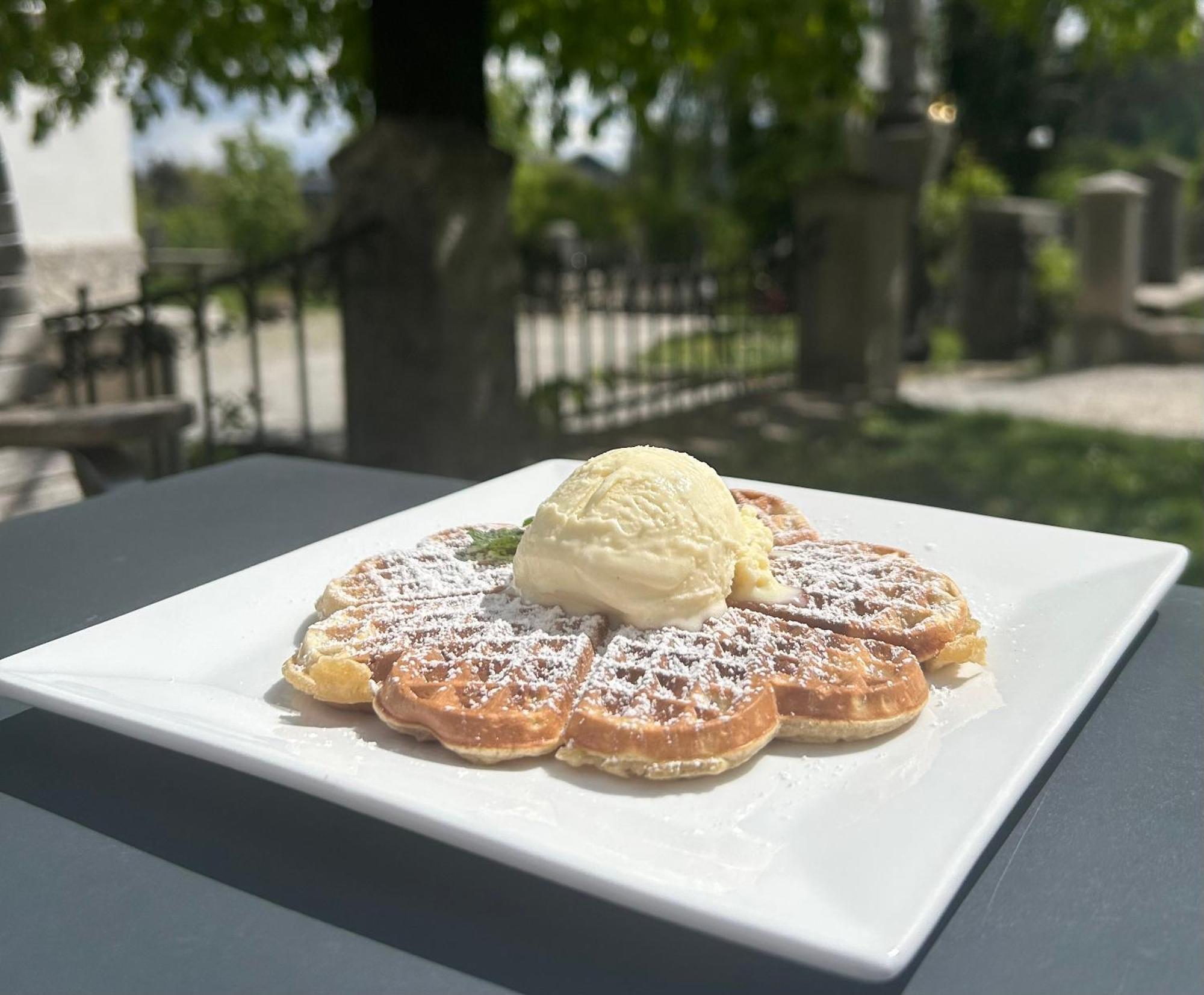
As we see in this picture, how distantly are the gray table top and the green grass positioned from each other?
523 centimetres

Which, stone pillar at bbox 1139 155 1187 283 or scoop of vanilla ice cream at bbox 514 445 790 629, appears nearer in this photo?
scoop of vanilla ice cream at bbox 514 445 790 629

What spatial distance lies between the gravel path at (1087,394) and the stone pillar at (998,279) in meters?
0.46

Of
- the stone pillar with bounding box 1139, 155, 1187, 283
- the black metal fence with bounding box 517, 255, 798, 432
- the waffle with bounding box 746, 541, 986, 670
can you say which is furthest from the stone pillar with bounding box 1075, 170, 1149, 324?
the waffle with bounding box 746, 541, 986, 670

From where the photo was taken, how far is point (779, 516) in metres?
1.92

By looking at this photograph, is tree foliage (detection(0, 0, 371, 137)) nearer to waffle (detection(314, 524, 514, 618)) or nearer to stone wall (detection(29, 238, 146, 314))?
waffle (detection(314, 524, 514, 618))

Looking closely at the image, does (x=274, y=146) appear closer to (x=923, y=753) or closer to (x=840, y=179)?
(x=840, y=179)

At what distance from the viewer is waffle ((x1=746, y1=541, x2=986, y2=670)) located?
1.41 meters

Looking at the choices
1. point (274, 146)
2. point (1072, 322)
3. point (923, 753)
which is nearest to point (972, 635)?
point (923, 753)

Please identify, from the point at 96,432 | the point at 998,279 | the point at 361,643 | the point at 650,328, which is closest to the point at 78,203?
the point at 650,328

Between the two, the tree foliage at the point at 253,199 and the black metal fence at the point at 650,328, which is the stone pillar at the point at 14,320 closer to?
the black metal fence at the point at 650,328

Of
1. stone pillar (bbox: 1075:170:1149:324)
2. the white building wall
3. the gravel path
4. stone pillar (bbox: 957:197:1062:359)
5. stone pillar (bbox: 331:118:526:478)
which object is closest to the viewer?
stone pillar (bbox: 331:118:526:478)

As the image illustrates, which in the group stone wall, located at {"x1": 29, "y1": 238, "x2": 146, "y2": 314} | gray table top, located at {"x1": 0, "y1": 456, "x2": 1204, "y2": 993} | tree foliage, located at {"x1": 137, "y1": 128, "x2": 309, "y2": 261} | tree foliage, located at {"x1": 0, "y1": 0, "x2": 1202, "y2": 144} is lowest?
gray table top, located at {"x1": 0, "y1": 456, "x2": 1204, "y2": 993}

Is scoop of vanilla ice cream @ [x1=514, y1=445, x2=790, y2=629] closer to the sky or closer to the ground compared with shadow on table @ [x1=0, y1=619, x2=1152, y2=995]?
closer to the sky

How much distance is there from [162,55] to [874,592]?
22.2 feet
